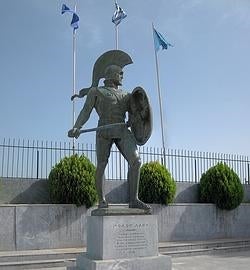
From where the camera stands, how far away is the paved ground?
8995 millimetres

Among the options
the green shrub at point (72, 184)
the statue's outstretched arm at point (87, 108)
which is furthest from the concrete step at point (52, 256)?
the statue's outstretched arm at point (87, 108)

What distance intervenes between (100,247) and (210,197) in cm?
865

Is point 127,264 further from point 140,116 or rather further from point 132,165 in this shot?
point 140,116

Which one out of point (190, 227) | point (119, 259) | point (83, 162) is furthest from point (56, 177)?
point (119, 259)

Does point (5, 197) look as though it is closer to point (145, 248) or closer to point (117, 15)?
point (145, 248)

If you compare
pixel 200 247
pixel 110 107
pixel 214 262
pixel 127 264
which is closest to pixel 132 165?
pixel 110 107

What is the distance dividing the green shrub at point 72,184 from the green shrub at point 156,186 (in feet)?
6.47

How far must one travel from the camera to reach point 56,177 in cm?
1173

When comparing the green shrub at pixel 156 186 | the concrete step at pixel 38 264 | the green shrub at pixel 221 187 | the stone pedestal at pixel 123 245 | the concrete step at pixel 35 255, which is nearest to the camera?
the stone pedestal at pixel 123 245

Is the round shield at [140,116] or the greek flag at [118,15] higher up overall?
the greek flag at [118,15]

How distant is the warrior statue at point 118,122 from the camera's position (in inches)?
281

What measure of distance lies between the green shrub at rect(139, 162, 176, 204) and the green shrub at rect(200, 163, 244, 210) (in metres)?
1.74

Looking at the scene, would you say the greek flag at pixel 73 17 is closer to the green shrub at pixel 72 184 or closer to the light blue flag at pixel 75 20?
the light blue flag at pixel 75 20

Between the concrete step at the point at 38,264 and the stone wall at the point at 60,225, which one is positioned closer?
the concrete step at the point at 38,264
